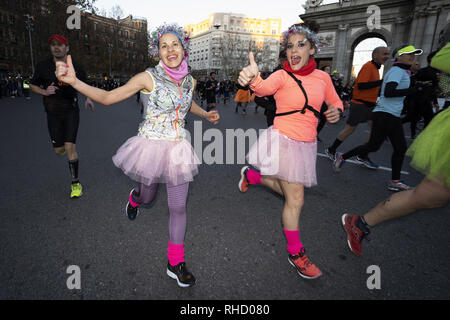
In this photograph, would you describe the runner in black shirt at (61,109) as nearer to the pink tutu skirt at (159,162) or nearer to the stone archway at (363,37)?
the pink tutu skirt at (159,162)

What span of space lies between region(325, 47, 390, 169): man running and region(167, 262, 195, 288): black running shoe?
4.41 metres

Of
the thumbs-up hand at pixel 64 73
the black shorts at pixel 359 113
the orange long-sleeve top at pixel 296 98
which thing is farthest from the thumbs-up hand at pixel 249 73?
the black shorts at pixel 359 113

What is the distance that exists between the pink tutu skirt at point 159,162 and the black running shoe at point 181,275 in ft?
2.23

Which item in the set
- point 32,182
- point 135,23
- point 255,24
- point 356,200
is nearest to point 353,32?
point 356,200

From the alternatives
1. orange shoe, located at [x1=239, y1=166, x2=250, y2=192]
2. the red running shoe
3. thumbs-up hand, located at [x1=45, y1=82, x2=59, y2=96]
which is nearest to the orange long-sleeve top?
the red running shoe

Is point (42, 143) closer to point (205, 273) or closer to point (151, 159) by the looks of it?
point (151, 159)

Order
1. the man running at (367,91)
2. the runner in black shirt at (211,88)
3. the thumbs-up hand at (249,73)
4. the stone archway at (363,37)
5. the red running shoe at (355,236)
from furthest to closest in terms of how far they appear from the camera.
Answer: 1. the stone archway at (363,37)
2. the runner in black shirt at (211,88)
3. the man running at (367,91)
4. the red running shoe at (355,236)
5. the thumbs-up hand at (249,73)

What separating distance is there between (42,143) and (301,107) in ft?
22.0

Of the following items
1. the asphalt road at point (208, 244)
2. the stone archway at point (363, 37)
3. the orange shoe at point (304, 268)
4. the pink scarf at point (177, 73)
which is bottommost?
the asphalt road at point (208, 244)

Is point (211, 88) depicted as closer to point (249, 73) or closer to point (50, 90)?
point (50, 90)

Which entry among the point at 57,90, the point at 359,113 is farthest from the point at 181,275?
the point at 359,113

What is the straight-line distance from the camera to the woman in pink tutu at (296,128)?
2.21 m

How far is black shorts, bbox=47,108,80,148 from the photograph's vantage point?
3541 mm

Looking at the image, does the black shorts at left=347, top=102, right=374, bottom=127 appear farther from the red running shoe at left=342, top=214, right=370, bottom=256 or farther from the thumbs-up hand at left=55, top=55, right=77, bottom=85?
the thumbs-up hand at left=55, top=55, right=77, bottom=85
